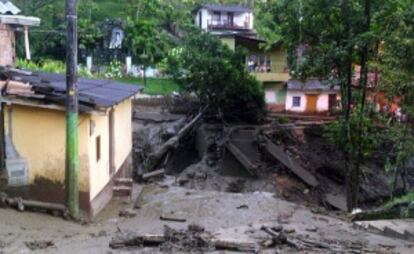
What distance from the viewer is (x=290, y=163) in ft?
86.3

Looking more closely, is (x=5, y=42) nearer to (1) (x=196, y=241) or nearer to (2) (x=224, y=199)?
(2) (x=224, y=199)

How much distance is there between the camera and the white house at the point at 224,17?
200 feet

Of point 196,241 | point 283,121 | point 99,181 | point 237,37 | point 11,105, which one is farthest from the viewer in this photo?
point 237,37

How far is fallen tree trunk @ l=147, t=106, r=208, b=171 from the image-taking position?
25.6m

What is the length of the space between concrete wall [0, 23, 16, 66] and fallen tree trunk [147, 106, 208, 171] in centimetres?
908

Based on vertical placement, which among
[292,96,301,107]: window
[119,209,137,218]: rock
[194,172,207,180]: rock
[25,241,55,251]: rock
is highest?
[292,96,301,107]: window

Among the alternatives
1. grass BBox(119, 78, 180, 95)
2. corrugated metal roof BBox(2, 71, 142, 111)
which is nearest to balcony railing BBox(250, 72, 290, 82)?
grass BBox(119, 78, 180, 95)

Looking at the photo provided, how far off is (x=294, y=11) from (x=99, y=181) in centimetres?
1142

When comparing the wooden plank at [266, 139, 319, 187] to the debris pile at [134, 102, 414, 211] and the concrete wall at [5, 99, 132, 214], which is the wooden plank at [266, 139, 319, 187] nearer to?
the debris pile at [134, 102, 414, 211]

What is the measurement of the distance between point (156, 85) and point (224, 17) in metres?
18.8

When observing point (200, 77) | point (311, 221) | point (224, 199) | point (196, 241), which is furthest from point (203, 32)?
point (196, 241)

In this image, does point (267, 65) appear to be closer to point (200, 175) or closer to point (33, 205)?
point (200, 175)

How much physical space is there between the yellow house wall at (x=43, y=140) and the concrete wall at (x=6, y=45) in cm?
501

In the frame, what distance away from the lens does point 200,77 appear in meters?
30.0
